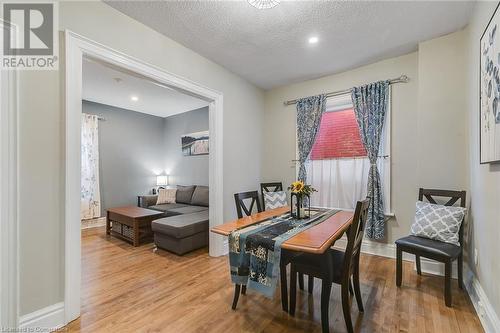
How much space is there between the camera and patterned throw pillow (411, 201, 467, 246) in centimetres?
225

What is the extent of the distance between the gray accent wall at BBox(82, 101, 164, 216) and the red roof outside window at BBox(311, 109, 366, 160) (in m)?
4.33

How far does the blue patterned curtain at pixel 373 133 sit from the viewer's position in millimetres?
3100

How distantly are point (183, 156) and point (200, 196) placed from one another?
142 centimetres

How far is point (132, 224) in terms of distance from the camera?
148 inches

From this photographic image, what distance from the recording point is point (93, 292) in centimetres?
227

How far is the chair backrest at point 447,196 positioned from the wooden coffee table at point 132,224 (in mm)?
3898

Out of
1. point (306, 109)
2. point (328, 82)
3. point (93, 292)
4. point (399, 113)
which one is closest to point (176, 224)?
point (93, 292)

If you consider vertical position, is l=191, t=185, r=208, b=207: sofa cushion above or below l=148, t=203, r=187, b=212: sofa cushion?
above

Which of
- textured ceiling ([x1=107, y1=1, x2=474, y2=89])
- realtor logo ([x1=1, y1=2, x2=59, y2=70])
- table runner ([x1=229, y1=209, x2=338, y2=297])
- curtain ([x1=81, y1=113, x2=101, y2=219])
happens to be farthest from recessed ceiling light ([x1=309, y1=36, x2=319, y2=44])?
curtain ([x1=81, y1=113, x2=101, y2=219])

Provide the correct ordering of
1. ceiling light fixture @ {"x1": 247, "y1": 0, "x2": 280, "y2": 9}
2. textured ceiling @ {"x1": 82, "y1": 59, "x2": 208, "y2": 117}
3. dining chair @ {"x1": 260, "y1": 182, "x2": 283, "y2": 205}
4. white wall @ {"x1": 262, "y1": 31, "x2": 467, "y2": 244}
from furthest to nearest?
dining chair @ {"x1": 260, "y1": 182, "x2": 283, "y2": 205}
textured ceiling @ {"x1": 82, "y1": 59, "x2": 208, "y2": 117}
white wall @ {"x1": 262, "y1": 31, "x2": 467, "y2": 244}
ceiling light fixture @ {"x1": 247, "y1": 0, "x2": 280, "y2": 9}

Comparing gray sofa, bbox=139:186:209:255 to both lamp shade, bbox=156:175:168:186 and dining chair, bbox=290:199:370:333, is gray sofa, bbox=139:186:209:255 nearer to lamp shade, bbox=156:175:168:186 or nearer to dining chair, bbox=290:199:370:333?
dining chair, bbox=290:199:370:333

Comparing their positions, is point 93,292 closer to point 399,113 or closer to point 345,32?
point 345,32

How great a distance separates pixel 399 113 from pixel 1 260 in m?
4.14

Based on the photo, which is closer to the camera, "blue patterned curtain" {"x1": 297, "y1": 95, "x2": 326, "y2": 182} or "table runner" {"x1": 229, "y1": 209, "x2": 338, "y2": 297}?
"table runner" {"x1": 229, "y1": 209, "x2": 338, "y2": 297}
